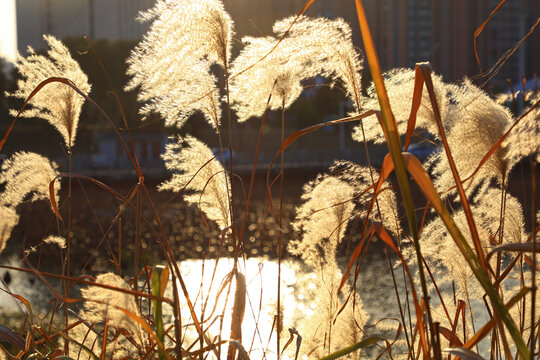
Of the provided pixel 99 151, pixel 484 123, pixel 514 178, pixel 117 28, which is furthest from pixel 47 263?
pixel 117 28

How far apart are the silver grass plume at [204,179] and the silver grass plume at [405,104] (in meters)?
0.33

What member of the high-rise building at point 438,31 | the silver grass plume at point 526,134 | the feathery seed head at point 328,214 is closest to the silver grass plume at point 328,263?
the feathery seed head at point 328,214

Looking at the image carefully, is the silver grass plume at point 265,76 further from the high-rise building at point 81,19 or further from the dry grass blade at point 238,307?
the high-rise building at point 81,19

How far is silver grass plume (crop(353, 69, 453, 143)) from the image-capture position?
3.96 ft

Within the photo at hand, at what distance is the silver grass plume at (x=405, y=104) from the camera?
3.96ft

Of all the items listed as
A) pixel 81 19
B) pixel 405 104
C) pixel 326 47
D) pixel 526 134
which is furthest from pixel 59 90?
pixel 81 19

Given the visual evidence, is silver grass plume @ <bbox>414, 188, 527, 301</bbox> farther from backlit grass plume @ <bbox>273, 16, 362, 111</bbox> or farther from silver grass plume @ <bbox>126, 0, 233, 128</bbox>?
silver grass plume @ <bbox>126, 0, 233, 128</bbox>

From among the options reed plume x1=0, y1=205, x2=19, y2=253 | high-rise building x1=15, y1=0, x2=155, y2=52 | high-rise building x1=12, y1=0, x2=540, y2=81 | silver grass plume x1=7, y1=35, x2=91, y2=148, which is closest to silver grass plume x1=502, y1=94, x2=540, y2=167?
reed plume x1=0, y1=205, x2=19, y2=253

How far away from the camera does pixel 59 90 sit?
4.97 feet

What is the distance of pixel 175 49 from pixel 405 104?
0.47m

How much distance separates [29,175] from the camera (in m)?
1.55

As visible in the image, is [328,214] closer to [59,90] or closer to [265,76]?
[265,76]

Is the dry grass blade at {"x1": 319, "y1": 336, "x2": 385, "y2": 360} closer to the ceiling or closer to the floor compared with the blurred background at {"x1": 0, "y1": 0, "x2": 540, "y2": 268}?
closer to the floor

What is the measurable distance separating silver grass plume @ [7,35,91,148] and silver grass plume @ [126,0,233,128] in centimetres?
34
